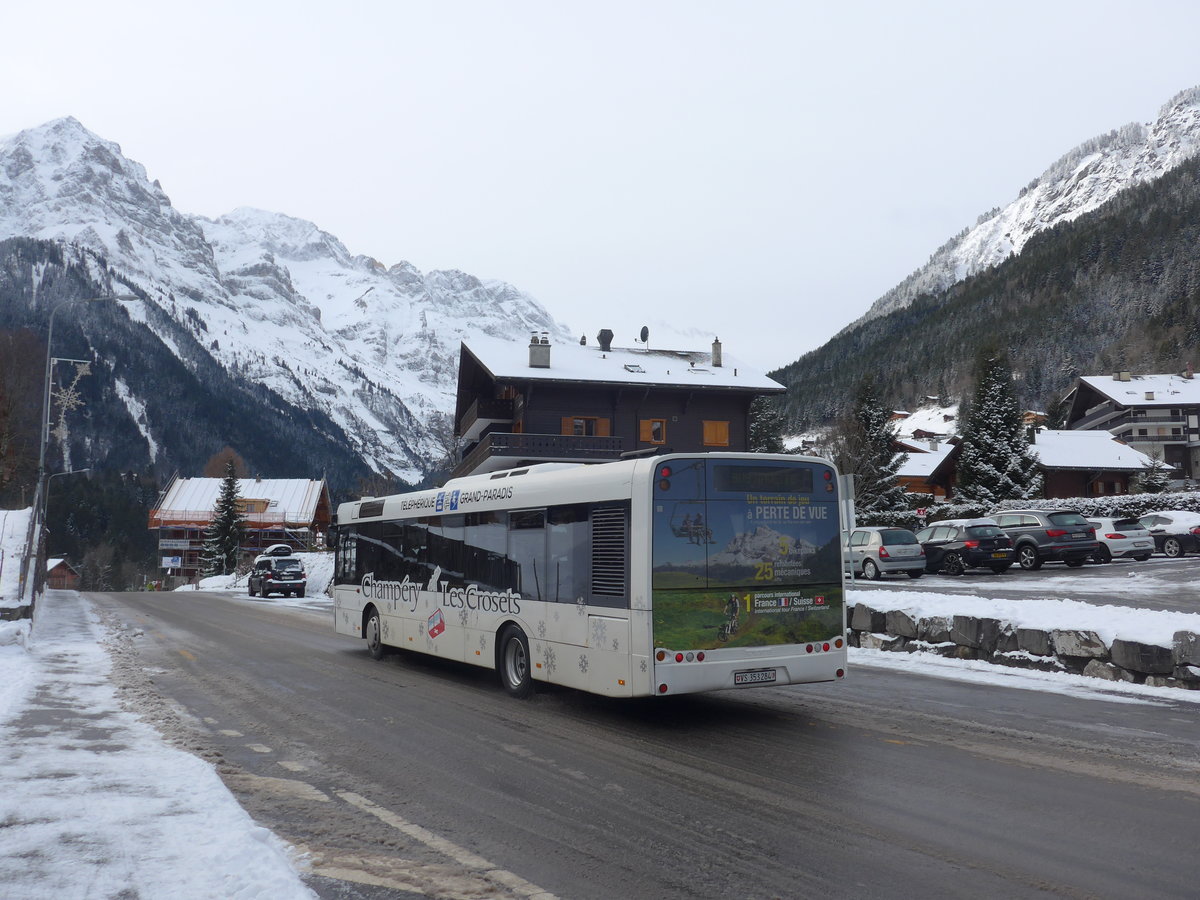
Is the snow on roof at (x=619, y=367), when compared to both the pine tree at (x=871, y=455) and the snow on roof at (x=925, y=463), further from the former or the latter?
the snow on roof at (x=925, y=463)

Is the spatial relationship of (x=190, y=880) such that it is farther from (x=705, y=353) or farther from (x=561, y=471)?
(x=705, y=353)

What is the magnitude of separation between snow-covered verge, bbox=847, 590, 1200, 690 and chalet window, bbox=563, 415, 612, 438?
34047 millimetres

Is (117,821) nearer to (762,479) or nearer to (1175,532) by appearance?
(762,479)

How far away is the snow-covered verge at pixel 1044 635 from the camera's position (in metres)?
11.4

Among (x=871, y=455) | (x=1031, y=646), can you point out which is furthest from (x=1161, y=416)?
(x=1031, y=646)

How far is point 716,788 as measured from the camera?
277 inches

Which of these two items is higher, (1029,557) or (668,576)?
(1029,557)

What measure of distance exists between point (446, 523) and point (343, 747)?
519 cm

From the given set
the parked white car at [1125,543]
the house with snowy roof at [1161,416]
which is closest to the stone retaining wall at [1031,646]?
the parked white car at [1125,543]

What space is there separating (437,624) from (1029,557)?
2355 centimetres

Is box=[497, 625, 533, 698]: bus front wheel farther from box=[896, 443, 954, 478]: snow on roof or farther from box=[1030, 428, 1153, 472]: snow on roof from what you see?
box=[896, 443, 954, 478]: snow on roof

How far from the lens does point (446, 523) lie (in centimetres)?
1359

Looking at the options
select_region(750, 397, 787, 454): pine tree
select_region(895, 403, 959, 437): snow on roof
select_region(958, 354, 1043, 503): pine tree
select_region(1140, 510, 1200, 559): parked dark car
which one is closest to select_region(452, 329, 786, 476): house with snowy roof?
select_region(958, 354, 1043, 503): pine tree

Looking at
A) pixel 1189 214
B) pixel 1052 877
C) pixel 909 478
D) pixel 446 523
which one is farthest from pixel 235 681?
pixel 1189 214
